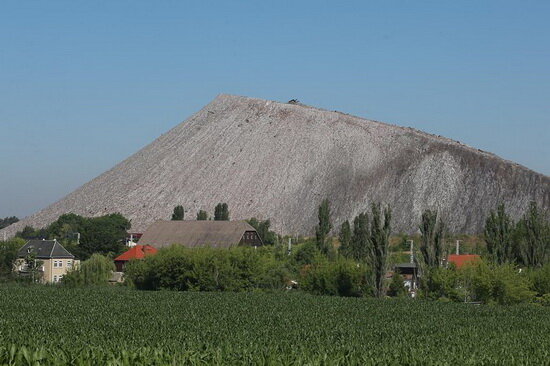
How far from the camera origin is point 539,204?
175000 millimetres

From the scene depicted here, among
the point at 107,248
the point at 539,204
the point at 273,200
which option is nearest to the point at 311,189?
the point at 273,200

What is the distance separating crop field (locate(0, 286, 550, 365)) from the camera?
93.0 ft

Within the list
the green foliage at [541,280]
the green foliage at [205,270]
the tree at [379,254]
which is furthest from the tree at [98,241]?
the green foliage at [541,280]

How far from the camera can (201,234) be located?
140m

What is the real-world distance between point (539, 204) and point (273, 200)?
53068 millimetres

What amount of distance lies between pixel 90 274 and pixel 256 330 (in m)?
56.2

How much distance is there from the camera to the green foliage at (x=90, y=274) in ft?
316

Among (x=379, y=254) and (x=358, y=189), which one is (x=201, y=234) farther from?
(x=379, y=254)

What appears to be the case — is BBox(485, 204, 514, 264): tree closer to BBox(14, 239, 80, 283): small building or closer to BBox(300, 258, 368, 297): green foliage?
BBox(300, 258, 368, 297): green foliage

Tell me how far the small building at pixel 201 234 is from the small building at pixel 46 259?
2046 cm

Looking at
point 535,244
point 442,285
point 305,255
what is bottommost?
point 442,285

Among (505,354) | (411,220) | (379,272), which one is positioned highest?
(411,220)

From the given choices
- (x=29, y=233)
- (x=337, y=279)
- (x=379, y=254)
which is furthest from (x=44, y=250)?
(x=29, y=233)

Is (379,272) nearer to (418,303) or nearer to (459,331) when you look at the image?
(418,303)
